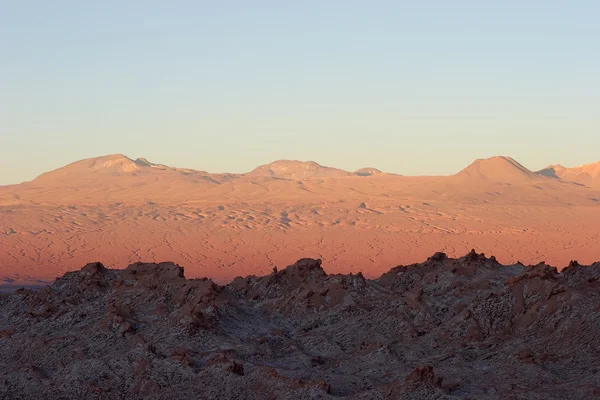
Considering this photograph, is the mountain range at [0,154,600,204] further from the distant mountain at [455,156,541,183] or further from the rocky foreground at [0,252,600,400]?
the rocky foreground at [0,252,600,400]

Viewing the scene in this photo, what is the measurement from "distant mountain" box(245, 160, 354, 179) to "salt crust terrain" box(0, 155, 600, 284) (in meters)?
67.3

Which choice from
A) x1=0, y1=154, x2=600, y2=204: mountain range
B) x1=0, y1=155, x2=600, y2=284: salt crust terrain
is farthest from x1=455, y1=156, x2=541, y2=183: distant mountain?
x1=0, y1=155, x2=600, y2=284: salt crust terrain

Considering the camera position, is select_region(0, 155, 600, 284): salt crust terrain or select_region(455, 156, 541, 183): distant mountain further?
select_region(455, 156, 541, 183): distant mountain

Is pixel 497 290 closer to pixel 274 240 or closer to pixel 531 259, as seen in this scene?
pixel 531 259

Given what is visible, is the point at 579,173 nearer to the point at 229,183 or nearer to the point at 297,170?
the point at 229,183

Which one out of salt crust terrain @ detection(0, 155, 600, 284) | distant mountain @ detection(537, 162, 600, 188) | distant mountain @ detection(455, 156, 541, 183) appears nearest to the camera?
salt crust terrain @ detection(0, 155, 600, 284)

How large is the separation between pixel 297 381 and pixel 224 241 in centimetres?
A: 4577

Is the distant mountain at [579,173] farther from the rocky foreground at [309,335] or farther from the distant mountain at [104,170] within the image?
the rocky foreground at [309,335]

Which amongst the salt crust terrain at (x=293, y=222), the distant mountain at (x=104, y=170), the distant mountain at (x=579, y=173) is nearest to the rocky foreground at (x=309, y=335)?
the salt crust terrain at (x=293, y=222)

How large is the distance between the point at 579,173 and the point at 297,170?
74777 millimetres

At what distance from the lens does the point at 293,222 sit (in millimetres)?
68438

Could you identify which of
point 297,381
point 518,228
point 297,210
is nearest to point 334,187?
point 297,210

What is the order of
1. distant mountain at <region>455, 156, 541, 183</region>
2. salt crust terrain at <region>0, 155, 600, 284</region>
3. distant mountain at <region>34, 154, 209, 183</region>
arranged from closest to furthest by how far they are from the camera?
salt crust terrain at <region>0, 155, 600, 284</region> < distant mountain at <region>455, 156, 541, 183</region> < distant mountain at <region>34, 154, 209, 183</region>

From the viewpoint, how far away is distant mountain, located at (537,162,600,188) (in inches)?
4653
